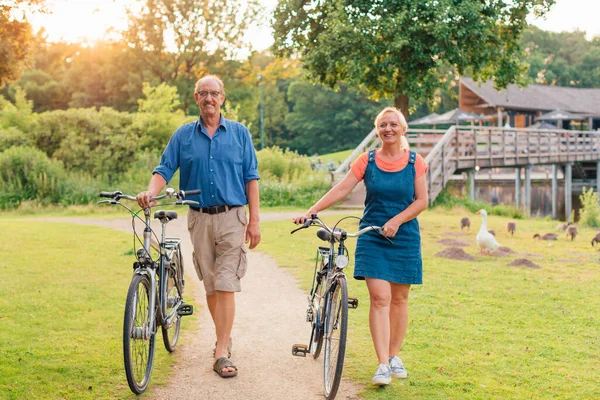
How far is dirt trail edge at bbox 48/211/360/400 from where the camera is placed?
5199mm

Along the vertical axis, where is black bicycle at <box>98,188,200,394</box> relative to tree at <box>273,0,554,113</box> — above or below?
below

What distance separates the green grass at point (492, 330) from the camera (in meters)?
5.46

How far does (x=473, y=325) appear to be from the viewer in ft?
24.7

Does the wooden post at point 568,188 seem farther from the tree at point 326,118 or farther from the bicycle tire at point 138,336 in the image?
the bicycle tire at point 138,336

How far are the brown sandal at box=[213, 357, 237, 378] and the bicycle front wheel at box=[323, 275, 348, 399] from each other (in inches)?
31.3

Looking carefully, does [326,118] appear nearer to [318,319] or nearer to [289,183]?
[289,183]

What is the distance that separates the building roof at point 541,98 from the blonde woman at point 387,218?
49690 millimetres

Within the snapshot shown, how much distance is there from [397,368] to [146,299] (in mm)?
1907

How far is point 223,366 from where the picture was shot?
217 inches

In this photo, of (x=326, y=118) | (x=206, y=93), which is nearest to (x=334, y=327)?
(x=206, y=93)

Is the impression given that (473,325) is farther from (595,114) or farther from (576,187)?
(595,114)

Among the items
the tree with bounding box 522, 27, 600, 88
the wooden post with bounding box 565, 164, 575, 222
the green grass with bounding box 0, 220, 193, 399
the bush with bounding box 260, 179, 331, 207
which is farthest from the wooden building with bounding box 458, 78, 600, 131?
the green grass with bounding box 0, 220, 193, 399

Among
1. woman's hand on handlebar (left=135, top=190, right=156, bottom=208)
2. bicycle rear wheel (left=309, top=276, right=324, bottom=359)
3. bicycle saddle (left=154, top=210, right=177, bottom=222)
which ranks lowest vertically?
bicycle rear wheel (left=309, top=276, right=324, bottom=359)

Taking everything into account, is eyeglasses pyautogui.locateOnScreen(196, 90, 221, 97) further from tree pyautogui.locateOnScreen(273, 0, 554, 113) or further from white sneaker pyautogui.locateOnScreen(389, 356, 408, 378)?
tree pyautogui.locateOnScreen(273, 0, 554, 113)
